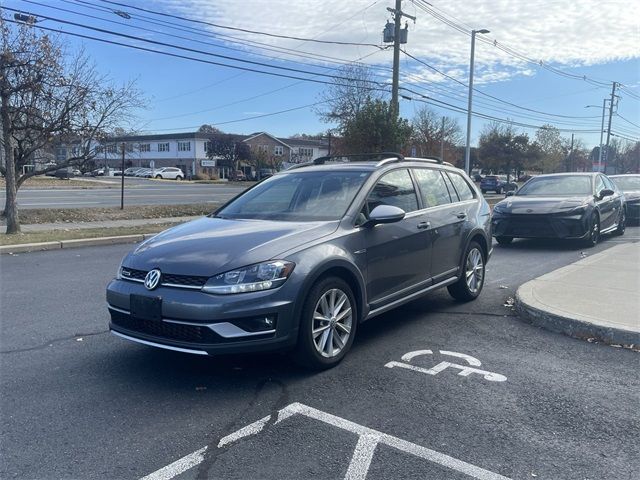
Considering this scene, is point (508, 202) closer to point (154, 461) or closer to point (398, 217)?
point (398, 217)

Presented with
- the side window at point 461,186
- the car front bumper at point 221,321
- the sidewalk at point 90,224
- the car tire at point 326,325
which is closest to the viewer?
the car front bumper at point 221,321

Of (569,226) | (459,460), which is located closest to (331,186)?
(459,460)

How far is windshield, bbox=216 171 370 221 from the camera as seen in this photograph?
490 centimetres

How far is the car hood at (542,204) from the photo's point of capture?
35.8ft

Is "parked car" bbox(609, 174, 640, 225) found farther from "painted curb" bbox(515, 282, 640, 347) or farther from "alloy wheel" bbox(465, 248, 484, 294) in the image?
"painted curb" bbox(515, 282, 640, 347)

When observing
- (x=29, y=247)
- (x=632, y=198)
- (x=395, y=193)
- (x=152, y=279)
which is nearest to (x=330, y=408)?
(x=152, y=279)

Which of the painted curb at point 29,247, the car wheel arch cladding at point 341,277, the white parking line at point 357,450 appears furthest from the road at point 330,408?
the painted curb at point 29,247

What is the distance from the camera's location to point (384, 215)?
15.3 feet

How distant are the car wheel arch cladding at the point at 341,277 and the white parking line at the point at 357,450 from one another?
774 mm

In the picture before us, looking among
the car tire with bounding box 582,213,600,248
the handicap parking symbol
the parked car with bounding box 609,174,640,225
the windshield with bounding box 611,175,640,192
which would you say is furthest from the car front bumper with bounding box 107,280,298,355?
the windshield with bounding box 611,175,640,192

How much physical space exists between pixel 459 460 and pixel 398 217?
2230 mm

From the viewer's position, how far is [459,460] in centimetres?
302

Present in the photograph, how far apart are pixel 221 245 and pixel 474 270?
12.4 ft

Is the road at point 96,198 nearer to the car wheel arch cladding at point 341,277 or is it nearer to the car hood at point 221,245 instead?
the car hood at point 221,245
